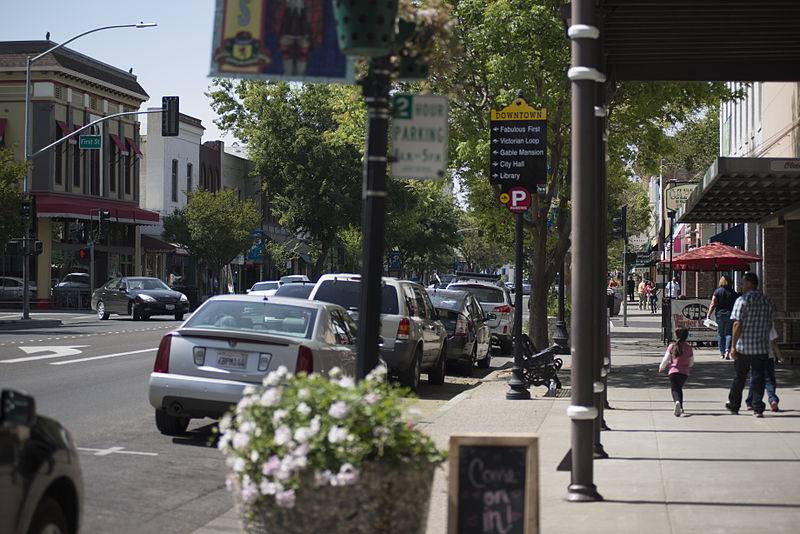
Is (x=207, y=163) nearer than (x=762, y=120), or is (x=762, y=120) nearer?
(x=762, y=120)

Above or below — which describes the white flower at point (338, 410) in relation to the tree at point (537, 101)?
below

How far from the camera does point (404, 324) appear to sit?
18.9 meters

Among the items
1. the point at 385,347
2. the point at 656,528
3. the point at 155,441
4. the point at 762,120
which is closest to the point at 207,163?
the point at 762,120

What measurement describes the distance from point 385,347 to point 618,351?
13214 mm

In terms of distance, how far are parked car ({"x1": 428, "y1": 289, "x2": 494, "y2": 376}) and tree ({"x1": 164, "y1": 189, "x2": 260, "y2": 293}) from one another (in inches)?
1558

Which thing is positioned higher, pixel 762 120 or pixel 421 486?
pixel 762 120

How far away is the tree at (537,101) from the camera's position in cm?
2170

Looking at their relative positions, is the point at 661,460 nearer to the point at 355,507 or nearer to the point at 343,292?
the point at 355,507

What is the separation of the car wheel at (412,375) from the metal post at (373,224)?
→ 12.1 meters

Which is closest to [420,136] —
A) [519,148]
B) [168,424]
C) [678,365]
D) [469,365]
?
[168,424]

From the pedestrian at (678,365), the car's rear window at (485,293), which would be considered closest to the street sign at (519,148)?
the pedestrian at (678,365)

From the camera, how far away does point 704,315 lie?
30500mm

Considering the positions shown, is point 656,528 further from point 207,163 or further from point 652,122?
point 207,163

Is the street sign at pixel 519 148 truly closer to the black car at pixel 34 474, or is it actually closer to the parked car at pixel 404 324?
the parked car at pixel 404 324
